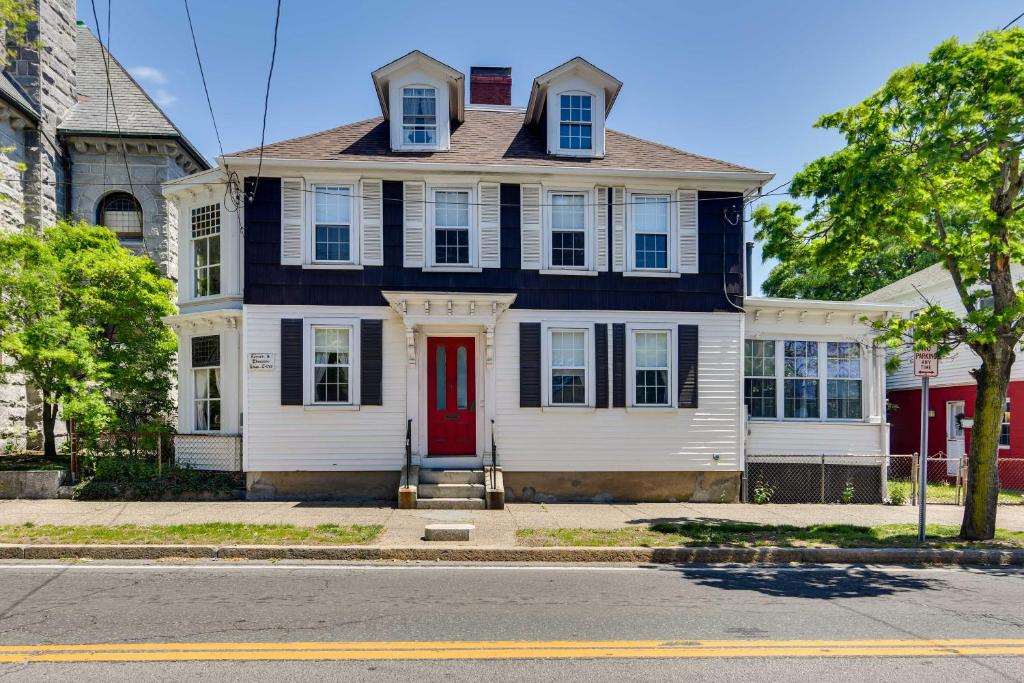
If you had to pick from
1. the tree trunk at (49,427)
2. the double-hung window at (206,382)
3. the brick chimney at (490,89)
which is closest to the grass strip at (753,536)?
the double-hung window at (206,382)

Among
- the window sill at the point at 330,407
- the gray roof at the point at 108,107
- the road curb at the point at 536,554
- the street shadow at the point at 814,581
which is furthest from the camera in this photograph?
the gray roof at the point at 108,107

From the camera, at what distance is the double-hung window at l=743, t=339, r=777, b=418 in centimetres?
1639

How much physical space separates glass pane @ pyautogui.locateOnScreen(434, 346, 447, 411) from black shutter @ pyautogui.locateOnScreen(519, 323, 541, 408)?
1596 mm

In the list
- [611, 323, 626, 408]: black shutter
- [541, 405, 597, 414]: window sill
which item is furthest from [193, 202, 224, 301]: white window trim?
[611, 323, 626, 408]: black shutter

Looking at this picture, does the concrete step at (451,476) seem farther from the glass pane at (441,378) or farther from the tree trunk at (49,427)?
the tree trunk at (49,427)

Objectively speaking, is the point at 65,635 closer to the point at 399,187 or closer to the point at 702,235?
the point at 399,187

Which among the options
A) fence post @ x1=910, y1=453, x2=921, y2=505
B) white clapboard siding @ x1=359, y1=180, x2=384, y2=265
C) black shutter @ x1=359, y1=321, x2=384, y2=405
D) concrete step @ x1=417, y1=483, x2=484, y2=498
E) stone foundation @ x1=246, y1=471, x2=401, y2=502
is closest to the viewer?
concrete step @ x1=417, y1=483, x2=484, y2=498

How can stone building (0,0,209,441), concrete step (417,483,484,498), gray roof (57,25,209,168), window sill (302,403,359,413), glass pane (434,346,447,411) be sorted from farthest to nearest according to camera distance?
gray roof (57,25,209,168) < stone building (0,0,209,441) < glass pane (434,346,447,411) < window sill (302,403,359,413) < concrete step (417,483,484,498)

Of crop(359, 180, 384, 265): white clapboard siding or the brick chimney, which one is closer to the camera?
crop(359, 180, 384, 265): white clapboard siding

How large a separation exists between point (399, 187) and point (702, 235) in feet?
21.3

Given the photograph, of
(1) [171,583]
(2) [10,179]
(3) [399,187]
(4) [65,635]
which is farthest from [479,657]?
(2) [10,179]

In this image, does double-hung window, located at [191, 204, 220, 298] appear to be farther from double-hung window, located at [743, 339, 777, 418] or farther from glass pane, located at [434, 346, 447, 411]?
double-hung window, located at [743, 339, 777, 418]

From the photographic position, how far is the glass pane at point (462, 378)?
601 inches

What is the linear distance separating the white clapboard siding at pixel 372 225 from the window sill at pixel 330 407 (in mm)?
2914
